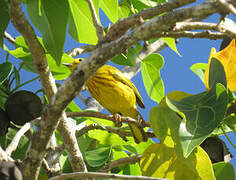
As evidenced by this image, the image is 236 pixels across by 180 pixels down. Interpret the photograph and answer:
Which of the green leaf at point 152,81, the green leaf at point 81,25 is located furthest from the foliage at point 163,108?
the green leaf at point 152,81

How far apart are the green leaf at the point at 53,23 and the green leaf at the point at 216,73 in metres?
0.49

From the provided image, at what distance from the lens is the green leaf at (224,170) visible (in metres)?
1.37

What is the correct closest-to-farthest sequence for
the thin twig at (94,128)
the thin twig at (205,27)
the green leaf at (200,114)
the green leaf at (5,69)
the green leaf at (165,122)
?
the thin twig at (205,27)
the green leaf at (200,114)
the green leaf at (165,122)
the thin twig at (94,128)
the green leaf at (5,69)

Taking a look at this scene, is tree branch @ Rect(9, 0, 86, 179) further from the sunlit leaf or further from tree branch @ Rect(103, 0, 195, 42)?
the sunlit leaf

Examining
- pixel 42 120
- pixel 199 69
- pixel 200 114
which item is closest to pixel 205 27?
pixel 200 114

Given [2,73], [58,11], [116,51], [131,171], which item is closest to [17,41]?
[2,73]

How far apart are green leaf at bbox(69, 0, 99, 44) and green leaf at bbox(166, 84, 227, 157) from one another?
498 mm

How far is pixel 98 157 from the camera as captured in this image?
1.65 meters

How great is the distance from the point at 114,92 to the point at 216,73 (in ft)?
4.09

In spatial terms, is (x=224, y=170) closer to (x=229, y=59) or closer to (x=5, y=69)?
(x=229, y=59)

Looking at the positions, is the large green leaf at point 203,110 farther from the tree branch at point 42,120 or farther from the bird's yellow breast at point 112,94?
the bird's yellow breast at point 112,94

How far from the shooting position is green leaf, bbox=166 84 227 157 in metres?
1.06

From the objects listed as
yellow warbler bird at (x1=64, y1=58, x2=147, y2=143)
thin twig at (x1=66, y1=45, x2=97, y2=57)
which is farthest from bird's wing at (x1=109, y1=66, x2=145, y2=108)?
thin twig at (x1=66, y1=45, x2=97, y2=57)

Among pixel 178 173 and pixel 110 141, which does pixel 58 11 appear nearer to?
pixel 178 173
